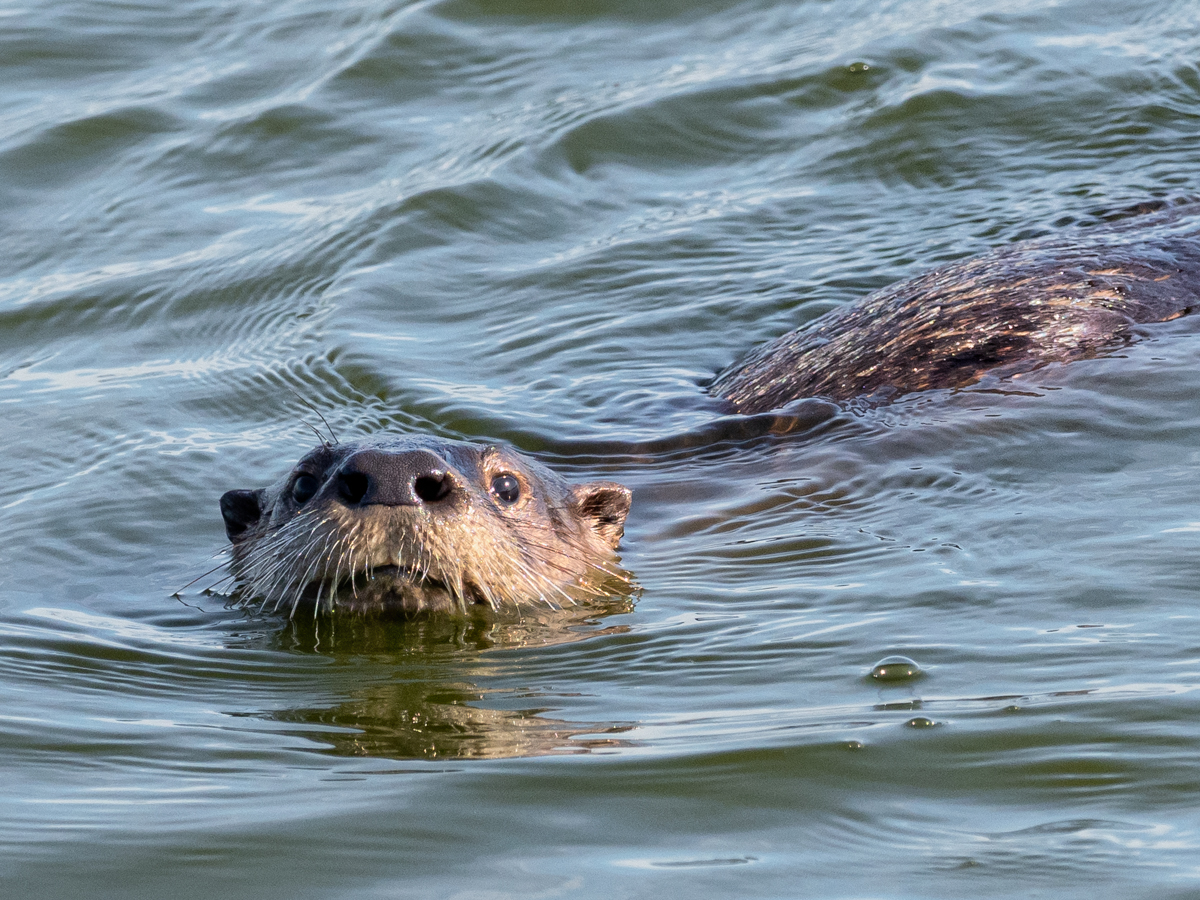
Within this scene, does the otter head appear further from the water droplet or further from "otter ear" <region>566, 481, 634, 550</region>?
the water droplet

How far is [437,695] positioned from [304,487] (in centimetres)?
94

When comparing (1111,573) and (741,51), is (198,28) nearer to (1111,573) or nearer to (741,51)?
(741,51)

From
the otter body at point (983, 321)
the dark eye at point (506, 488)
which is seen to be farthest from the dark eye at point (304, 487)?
the otter body at point (983, 321)

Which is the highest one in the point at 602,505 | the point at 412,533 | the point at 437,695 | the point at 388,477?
the point at 388,477

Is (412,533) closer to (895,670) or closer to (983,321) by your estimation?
(895,670)

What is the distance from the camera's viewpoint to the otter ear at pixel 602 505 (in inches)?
217

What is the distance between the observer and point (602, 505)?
5566mm

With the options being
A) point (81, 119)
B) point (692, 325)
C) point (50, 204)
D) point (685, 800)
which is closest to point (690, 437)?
point (692, 325)

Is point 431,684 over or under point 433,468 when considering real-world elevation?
under

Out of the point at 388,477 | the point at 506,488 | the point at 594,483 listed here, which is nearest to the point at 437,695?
the point at 388,477

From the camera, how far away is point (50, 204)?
10266mm

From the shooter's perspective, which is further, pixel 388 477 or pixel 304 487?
pixel 304 487

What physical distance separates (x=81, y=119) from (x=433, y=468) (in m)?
7.52

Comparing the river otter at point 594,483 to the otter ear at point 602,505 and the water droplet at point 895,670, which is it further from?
the water droplet at point 895,670
